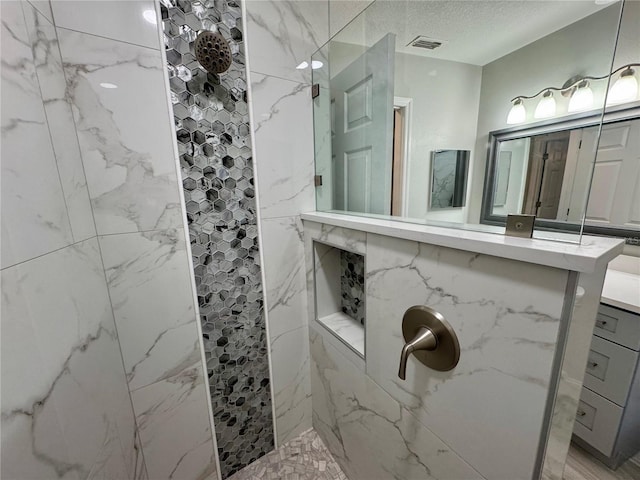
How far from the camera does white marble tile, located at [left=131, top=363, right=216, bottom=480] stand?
38.4 inches

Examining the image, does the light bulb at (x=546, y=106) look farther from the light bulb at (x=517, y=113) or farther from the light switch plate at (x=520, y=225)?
the light switch plate at (x=520, y=225)

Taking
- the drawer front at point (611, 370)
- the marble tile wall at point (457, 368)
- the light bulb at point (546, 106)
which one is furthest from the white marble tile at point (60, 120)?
the drawer front at point (611, 370)

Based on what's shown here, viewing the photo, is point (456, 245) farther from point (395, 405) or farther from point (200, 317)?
point (200, 317)

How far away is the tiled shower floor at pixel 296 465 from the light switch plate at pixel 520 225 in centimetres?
132

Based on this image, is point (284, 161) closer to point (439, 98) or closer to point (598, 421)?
point (439, 98)

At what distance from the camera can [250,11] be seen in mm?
935

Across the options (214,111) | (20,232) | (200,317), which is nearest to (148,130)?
(214,111)

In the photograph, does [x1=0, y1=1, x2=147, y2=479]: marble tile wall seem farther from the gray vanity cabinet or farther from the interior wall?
the gray vanity cabinet

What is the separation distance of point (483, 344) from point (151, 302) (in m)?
1.03

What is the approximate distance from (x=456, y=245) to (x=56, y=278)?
87 centimetres

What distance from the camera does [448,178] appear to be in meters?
1.23

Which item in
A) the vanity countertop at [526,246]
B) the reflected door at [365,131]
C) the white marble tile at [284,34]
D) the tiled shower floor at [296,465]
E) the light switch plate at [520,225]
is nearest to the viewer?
the vanity countertop at [526,246]

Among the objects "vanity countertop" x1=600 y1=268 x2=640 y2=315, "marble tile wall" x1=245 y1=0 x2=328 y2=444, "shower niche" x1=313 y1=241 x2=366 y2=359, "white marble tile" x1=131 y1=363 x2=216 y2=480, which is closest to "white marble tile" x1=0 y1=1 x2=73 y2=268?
"marble tile wall" x1=245 y1=0 x2=328 y2=444

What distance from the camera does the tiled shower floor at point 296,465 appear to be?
3.92 ft
